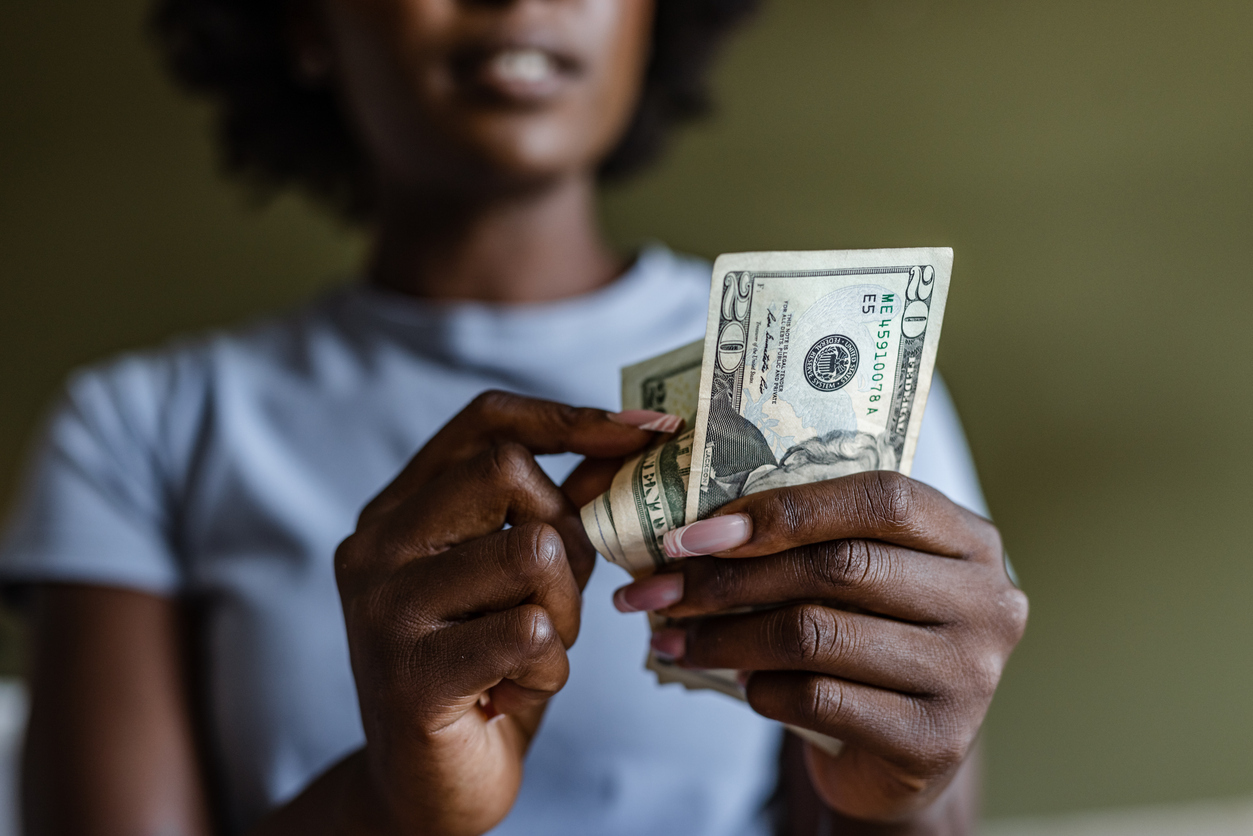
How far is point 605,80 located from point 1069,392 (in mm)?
1403

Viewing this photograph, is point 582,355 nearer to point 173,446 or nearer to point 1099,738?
point 173,446

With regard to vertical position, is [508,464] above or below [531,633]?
above

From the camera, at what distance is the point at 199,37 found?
140 cm

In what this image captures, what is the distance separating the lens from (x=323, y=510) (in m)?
1.07

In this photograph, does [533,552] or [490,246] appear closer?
[533,552]

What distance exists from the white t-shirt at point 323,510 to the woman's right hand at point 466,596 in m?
0.30

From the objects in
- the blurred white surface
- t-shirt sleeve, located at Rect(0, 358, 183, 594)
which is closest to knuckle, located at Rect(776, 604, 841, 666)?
t-shirt sleeve, located at Rect(0, 358, 183, 594)

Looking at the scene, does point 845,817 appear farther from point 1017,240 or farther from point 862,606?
point 1017,240

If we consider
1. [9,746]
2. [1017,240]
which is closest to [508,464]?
[1017,240]

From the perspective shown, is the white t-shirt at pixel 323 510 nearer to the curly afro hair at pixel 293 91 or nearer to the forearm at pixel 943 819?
the forearm at pixel 943 819

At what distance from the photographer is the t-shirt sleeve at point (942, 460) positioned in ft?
3.50

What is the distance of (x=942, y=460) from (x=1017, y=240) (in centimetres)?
109

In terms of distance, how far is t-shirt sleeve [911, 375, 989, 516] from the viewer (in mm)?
1067

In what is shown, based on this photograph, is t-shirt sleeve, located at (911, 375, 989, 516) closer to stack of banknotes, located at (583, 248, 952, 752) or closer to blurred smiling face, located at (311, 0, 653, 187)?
stack of banknotes, located at (583, 248, 952, 752)
